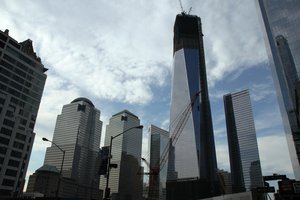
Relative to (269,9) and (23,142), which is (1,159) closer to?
(23,142)

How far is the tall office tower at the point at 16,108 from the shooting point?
114562 mm

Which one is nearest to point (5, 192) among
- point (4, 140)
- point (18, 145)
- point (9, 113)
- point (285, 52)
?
point (18, 145)

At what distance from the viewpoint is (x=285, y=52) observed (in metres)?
150

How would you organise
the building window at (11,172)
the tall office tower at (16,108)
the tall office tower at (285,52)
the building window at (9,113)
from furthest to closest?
the tall office tower at (285,52)
the building window at (9,113)
the tall office tower at (16,108)
the building window at (11,172)

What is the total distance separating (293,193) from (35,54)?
133 m

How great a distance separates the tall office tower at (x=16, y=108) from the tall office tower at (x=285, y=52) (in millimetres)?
120901

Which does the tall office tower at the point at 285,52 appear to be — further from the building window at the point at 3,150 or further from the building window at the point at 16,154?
the building window at the point at 3,150

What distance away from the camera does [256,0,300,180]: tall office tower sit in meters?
142

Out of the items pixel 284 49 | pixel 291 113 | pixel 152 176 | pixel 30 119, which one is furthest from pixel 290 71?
pixel 30 119

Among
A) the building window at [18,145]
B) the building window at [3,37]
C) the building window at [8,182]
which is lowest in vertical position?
the building window at [8,182]

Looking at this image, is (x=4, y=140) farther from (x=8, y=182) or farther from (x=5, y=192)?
(x=5, y=192)

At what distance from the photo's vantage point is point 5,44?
4938 inches

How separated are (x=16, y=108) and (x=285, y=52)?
433 feet

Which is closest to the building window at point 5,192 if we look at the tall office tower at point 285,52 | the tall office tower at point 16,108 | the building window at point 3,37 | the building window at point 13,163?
the tall office tower at point 16,108
